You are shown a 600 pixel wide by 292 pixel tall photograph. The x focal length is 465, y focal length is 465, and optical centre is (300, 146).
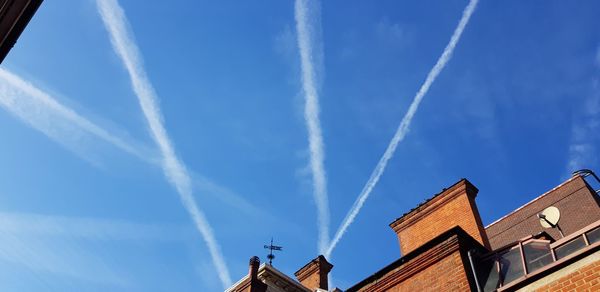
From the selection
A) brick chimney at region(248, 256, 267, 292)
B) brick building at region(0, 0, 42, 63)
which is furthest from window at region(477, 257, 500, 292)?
brick building at region(0, 0, 42, 63)

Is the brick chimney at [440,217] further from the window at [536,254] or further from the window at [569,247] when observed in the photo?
the window at [569,247]

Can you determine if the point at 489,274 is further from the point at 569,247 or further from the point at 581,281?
the point at 581,281

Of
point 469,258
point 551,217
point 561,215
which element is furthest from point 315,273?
point 551,217

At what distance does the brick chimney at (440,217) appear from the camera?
1531 centimetres

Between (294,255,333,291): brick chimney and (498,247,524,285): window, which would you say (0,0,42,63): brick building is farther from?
(294,255,333,291): brick chimney

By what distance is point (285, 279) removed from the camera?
18.4 m

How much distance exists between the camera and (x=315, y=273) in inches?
822

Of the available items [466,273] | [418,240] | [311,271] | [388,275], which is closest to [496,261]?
[466,273]

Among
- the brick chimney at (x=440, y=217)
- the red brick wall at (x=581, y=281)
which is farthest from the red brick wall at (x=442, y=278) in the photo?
the brick chimney at (x=440, y=217)

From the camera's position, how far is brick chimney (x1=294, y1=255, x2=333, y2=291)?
20.5 meters

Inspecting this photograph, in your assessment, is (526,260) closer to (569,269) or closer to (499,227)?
(569,269)

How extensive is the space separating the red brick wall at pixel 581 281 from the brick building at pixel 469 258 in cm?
2

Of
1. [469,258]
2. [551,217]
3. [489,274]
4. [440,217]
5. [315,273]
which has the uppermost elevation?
[315,273]

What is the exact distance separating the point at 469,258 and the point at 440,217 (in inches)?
194
